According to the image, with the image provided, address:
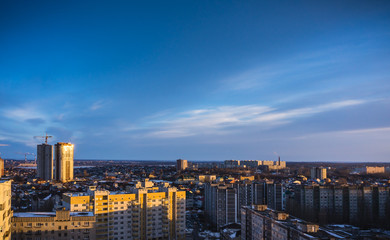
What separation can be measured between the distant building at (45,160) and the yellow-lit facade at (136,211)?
2619cm

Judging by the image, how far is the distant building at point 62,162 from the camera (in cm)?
3472

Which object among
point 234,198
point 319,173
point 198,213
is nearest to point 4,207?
point 234,198

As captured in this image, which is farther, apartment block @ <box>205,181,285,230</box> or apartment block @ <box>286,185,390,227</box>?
apartment block @ <box>286,185,390,227</box>

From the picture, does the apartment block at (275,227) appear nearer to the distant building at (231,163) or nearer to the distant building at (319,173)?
the distant building at (319,173)

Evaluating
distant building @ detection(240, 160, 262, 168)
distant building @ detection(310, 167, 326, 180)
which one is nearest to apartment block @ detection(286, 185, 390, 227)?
distant building @ detection(310, 167, 326, 180)

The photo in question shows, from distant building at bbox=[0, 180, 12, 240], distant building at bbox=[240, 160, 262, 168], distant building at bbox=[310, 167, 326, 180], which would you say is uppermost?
distant building at bbox=[0, 180, 12, 240]

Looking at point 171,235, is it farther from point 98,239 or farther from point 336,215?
point 336,215

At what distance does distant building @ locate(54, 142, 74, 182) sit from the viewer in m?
34.7

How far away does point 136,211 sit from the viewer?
1117 centimetres

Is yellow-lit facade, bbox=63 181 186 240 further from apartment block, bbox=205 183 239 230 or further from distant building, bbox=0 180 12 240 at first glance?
distant building, bbox=0 180 12 240

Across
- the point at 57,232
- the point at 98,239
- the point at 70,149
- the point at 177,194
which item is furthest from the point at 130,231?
the point at 70,149

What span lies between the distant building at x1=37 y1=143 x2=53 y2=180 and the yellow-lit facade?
26.2 metres

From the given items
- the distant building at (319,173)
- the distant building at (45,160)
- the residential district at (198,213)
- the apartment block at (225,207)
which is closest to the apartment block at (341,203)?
the residential district at (198,213)

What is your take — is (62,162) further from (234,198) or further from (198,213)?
(234,198)
